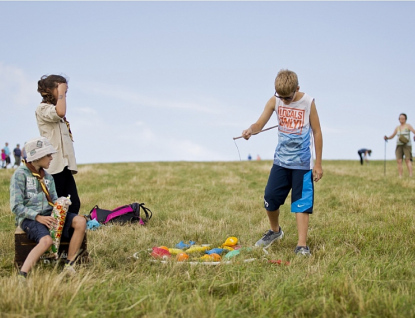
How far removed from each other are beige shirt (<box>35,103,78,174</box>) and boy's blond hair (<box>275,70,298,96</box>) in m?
2.43

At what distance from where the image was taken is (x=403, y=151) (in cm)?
1484

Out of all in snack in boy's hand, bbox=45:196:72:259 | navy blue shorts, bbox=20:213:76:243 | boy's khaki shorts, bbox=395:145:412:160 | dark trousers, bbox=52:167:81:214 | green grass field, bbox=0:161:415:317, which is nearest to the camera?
green grass field, bbox=0:161:415:317

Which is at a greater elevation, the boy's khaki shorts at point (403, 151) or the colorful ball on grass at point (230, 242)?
the boy's khaki shorts at point (403, 151)

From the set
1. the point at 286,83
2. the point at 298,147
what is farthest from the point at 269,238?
the point at 286,83

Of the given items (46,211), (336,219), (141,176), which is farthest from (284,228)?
(141,176)

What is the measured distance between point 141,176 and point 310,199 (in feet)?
35.5

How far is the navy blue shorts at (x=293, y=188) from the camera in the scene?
4910 millimetres

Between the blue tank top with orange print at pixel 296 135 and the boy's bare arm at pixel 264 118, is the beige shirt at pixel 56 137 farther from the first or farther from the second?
the blue tank top with orange print at pixel 296 135

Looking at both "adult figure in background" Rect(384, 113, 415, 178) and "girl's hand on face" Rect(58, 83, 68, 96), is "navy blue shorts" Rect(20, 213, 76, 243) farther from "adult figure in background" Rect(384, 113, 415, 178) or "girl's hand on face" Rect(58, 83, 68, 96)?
"adult figure in background" Rect(384, 113, 415, 178)

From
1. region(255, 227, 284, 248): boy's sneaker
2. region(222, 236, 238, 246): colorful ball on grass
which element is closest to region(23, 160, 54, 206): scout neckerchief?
region(222, 236, 238, 246): colorful ball on grass

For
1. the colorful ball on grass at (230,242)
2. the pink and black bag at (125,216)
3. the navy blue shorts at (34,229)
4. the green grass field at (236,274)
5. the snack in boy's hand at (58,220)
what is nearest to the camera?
the green grass field at (236,274)

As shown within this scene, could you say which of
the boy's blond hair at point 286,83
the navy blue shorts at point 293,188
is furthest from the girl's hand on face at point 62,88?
the navy blue shorts at point 293,188

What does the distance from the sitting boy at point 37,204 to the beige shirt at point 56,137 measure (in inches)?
26.7

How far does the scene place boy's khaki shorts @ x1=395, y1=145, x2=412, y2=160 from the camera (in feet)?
47.7
